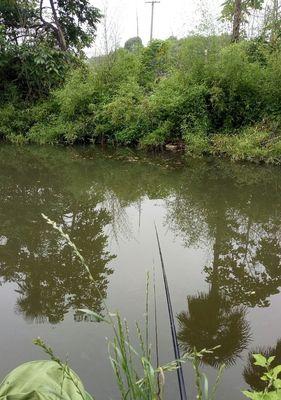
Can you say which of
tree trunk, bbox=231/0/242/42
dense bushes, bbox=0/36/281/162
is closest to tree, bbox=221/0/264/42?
tree trunk, bbox=231/0/242/42

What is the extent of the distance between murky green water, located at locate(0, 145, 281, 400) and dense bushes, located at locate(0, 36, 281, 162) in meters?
1.77

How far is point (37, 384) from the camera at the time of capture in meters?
1.59

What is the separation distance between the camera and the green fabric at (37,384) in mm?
1454

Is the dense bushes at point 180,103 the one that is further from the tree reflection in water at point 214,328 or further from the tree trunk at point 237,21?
the tree reflection in water at point 214,328

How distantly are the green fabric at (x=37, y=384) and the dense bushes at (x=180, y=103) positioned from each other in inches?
274

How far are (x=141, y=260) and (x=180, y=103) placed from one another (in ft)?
20.2

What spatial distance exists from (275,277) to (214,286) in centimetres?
65

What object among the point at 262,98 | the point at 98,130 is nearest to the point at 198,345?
the point at 262,98

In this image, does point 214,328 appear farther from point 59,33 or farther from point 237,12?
point 59,33

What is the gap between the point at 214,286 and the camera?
135 inches

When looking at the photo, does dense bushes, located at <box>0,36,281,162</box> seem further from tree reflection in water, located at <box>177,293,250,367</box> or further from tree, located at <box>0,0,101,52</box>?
tree reflection in water, located at <box>177,293,250,367</box>

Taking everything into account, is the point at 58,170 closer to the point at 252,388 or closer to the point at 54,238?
the point at 54,238

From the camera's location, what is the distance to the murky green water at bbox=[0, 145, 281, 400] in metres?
2.67

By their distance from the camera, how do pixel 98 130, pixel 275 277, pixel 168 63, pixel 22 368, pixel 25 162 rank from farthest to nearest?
pixel 168 63, pixel 98 130, pixel 25 162, pixel 275 277, pixel 22 368
